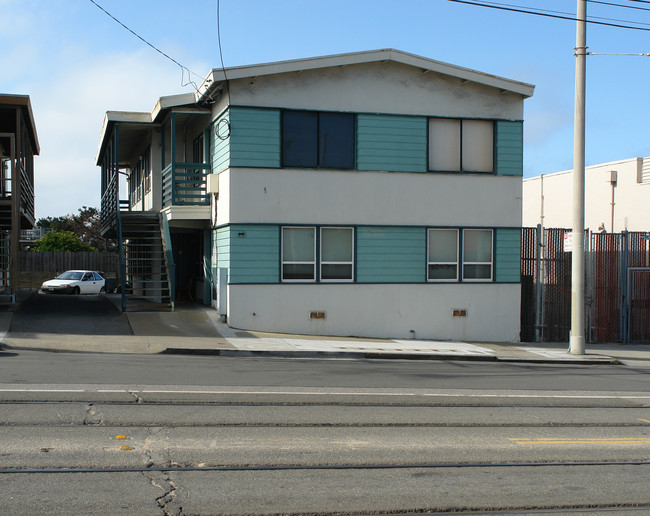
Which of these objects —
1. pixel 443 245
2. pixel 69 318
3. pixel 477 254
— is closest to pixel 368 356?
pixel 443 245

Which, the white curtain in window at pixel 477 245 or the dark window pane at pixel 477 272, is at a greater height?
the white curtain in window at pixel 477 245

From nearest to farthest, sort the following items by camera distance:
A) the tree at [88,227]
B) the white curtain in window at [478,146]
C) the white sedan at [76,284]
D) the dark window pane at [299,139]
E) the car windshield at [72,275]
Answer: the dark window pane at [299,139] < the white curtain in window at [478,146] < the white sedan at [76,284] < the car windshield at [72,275] < the tree at [88,227]

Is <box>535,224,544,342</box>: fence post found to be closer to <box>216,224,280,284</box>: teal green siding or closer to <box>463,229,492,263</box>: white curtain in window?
<box>463,229,492,263</box>: white curtain in window

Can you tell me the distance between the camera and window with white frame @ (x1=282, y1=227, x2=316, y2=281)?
1897 centimetres

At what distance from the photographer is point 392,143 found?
769 inches

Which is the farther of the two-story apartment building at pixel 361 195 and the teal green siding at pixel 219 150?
the teal green siding at pixel 219 150

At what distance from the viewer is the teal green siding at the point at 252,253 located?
1850 cm

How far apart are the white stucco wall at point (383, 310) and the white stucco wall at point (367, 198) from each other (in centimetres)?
181

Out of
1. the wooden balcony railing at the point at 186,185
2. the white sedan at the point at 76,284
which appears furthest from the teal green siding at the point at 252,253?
the white sedan at the point at 76,284

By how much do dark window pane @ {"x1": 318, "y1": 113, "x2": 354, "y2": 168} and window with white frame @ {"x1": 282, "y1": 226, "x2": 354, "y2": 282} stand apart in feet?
5.82

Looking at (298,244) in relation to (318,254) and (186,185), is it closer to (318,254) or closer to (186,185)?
(318,254)

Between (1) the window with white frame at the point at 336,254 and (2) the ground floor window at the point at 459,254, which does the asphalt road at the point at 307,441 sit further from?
(2) the ground floor window at the point at 459,254

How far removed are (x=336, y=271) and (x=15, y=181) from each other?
9384 millimetres

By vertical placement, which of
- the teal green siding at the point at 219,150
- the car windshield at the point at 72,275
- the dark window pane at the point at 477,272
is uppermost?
the teal green siding at the point at 219,150
